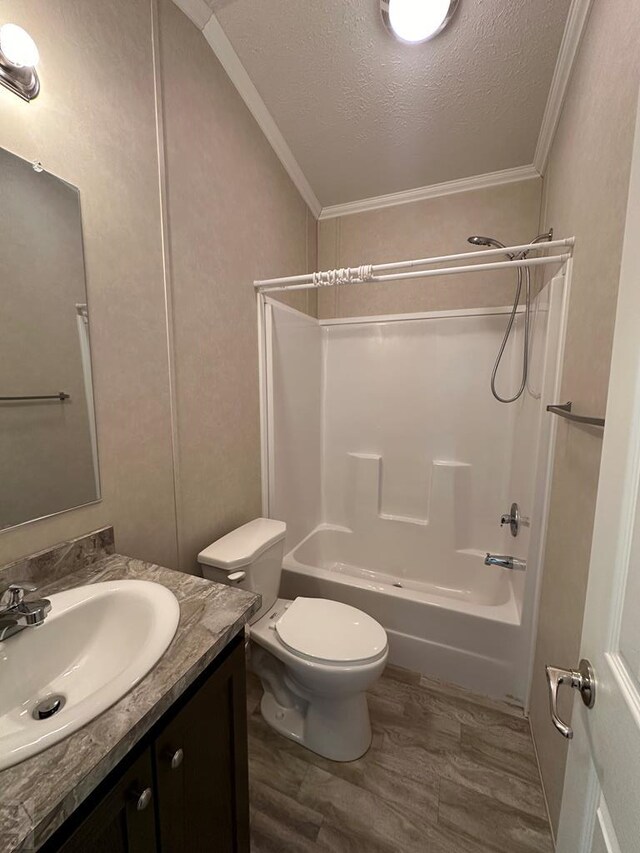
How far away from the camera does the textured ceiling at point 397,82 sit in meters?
1.21

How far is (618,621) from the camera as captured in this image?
1.48 ft

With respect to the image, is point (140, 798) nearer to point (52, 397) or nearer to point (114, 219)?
point (52, 397)

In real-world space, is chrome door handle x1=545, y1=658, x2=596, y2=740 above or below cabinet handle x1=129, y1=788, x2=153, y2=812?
above

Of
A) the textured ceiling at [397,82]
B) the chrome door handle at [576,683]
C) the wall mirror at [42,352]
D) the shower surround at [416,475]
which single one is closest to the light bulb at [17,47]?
the wall mirror at [42,352]

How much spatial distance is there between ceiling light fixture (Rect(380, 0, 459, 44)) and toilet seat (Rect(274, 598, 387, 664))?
2228 millimetres

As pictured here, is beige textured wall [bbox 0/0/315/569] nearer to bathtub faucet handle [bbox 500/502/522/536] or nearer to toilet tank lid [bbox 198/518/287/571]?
toilet tank lid [bbox 198/518/287/571]

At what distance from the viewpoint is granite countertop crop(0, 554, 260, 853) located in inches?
15.7

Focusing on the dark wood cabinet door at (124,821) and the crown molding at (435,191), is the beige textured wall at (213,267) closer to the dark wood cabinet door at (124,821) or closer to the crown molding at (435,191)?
the crown molding at (435,191)

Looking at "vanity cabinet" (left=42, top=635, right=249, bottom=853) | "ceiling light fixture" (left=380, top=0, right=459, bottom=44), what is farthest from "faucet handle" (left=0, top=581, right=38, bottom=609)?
"ceiling light fixture" (left=380, top=0, right=459, bottom=44)

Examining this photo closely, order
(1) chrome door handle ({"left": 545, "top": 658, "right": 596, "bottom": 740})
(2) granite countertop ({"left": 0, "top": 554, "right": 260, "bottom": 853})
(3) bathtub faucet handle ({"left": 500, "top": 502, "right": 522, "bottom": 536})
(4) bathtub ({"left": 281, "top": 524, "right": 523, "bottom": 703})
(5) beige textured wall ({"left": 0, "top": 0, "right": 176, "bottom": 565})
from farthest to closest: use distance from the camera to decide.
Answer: (3) bathtub faucet handle ({"left": 500, "top": 502, "right": 522, "bottom": 536})
(4) bathtub ({"left": 281, "top": 524, "right": 523, "bottom": 703})
(5) beige textured wall ({"left": 0, "top": 0, "right": 176, "bottom": 565})
(1) chrome door handle ({"left": 545, "top": 658, "right": 596, "bottom": 740})
(2) granite countertop ({"left": 0, "top": 554, "right": 260, "bottom": 853})

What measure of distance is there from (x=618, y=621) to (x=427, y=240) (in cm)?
218

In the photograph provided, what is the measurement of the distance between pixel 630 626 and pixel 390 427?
74.7 inches

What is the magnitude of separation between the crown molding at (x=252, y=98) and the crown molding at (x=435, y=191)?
0.86 feet

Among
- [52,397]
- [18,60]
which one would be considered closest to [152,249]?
[18,60]
